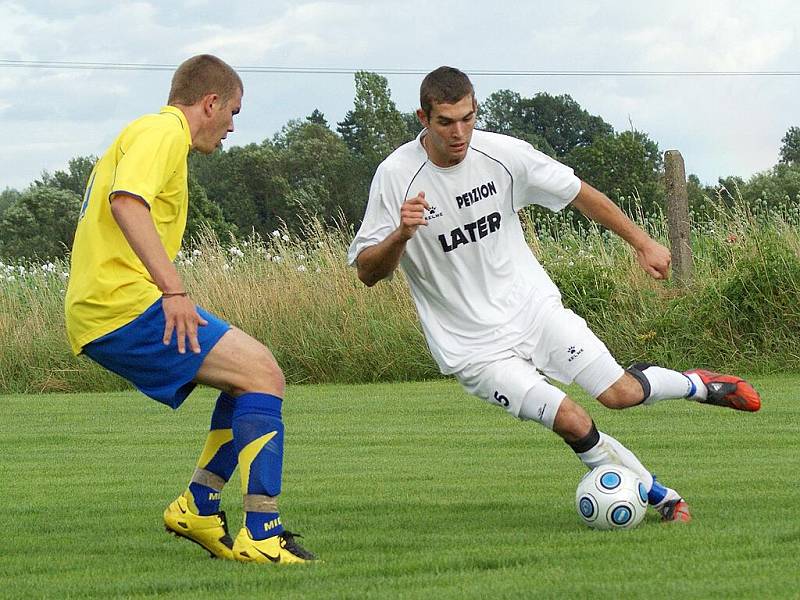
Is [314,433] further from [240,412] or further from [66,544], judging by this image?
[240,412]

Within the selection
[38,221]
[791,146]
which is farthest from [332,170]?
[791,146]

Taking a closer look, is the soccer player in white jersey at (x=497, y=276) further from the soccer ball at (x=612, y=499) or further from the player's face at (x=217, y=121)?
the player's face at (x=217, y=121)

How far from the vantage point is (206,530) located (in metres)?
6.28

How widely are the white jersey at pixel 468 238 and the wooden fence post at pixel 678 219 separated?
10213 millimetres

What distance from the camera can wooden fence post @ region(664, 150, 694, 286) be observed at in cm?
1698

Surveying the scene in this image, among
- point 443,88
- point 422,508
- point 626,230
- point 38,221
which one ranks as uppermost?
point 38,221

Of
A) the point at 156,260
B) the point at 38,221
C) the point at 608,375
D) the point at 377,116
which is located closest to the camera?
the point at 156,260

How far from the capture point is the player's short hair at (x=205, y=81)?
236 inches

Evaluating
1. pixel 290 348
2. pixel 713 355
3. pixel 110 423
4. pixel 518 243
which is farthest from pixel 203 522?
pixel 290 348

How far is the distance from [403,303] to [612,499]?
11.9 m

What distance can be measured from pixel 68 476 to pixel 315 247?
34.5 ft

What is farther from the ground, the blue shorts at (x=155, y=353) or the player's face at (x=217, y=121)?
the player's face at (x=217, y=121)

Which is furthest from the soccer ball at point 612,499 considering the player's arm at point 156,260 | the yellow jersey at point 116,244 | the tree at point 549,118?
the tree at point 549,118

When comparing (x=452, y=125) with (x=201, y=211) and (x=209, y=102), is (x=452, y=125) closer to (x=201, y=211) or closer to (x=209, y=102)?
(x=209, y=102)
